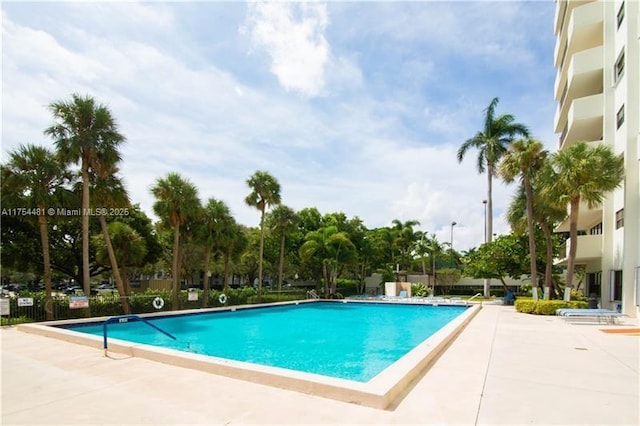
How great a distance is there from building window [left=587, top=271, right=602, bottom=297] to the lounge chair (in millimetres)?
10227

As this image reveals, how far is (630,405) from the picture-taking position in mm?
5289

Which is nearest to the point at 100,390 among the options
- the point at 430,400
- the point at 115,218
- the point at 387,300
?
the point at 430,400

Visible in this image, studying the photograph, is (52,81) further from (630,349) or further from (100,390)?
(630,349)

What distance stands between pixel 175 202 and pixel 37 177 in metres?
6.51

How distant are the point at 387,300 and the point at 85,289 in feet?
70.1

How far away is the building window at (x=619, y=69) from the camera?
60.5ft

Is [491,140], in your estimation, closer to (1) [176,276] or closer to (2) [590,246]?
(2) [590,246]

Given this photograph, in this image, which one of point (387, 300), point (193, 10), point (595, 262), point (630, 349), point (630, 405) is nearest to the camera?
point (630, 405)

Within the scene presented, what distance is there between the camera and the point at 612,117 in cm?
1952

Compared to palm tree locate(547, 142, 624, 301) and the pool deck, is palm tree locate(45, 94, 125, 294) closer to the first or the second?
the pool deck

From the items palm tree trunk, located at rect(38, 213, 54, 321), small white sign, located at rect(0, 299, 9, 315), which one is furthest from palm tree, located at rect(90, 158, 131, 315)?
small white sign, located at rect(0, 299, 9, 315)

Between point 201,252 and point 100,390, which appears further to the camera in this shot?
point 201,252

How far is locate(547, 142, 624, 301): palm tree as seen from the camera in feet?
56.3

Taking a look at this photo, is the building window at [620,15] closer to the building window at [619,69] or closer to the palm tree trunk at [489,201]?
the building window at [619,69]
